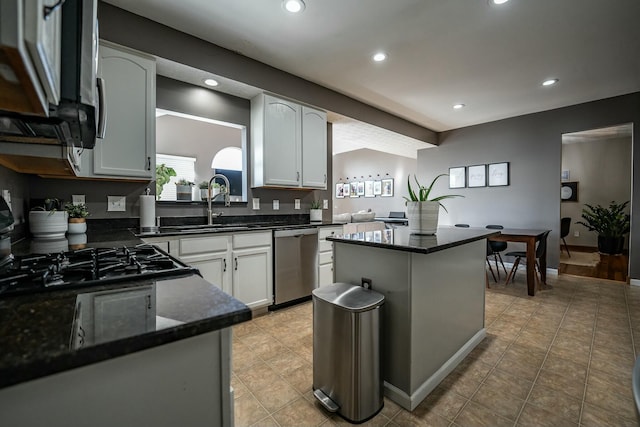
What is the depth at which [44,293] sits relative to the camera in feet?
2.49

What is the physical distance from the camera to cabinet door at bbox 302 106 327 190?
138 inches

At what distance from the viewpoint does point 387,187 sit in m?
8.93

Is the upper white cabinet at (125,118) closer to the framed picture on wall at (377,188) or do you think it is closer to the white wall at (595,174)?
the framed picture on wall at (377,188)

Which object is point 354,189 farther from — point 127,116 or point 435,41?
point 127,116

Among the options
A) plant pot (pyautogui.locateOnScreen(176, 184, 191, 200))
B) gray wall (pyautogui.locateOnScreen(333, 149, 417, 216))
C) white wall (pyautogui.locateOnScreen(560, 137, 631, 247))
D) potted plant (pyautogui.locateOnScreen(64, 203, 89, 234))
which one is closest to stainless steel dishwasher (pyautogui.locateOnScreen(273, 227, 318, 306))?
plant pot (pyautogui.locateOnScreen(176, 184, 191, 200))

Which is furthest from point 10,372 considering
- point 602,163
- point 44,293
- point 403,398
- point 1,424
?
point 602,163

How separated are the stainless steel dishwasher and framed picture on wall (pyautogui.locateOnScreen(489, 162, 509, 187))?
3814 millimetres

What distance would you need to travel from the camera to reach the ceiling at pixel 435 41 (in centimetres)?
222

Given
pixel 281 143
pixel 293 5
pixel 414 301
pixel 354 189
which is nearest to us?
pixel 414 301

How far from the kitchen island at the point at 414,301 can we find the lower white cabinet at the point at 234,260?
43.5 inches

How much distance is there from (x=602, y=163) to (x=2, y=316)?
29.5 ft

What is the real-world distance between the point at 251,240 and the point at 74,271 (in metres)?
1.83

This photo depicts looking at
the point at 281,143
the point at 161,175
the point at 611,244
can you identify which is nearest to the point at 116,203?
the point at 161,175

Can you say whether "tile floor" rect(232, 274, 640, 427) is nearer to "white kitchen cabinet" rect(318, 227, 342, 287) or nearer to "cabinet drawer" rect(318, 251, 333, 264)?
"white kitchen cabinet" rect(318, 227, 342, 287)
